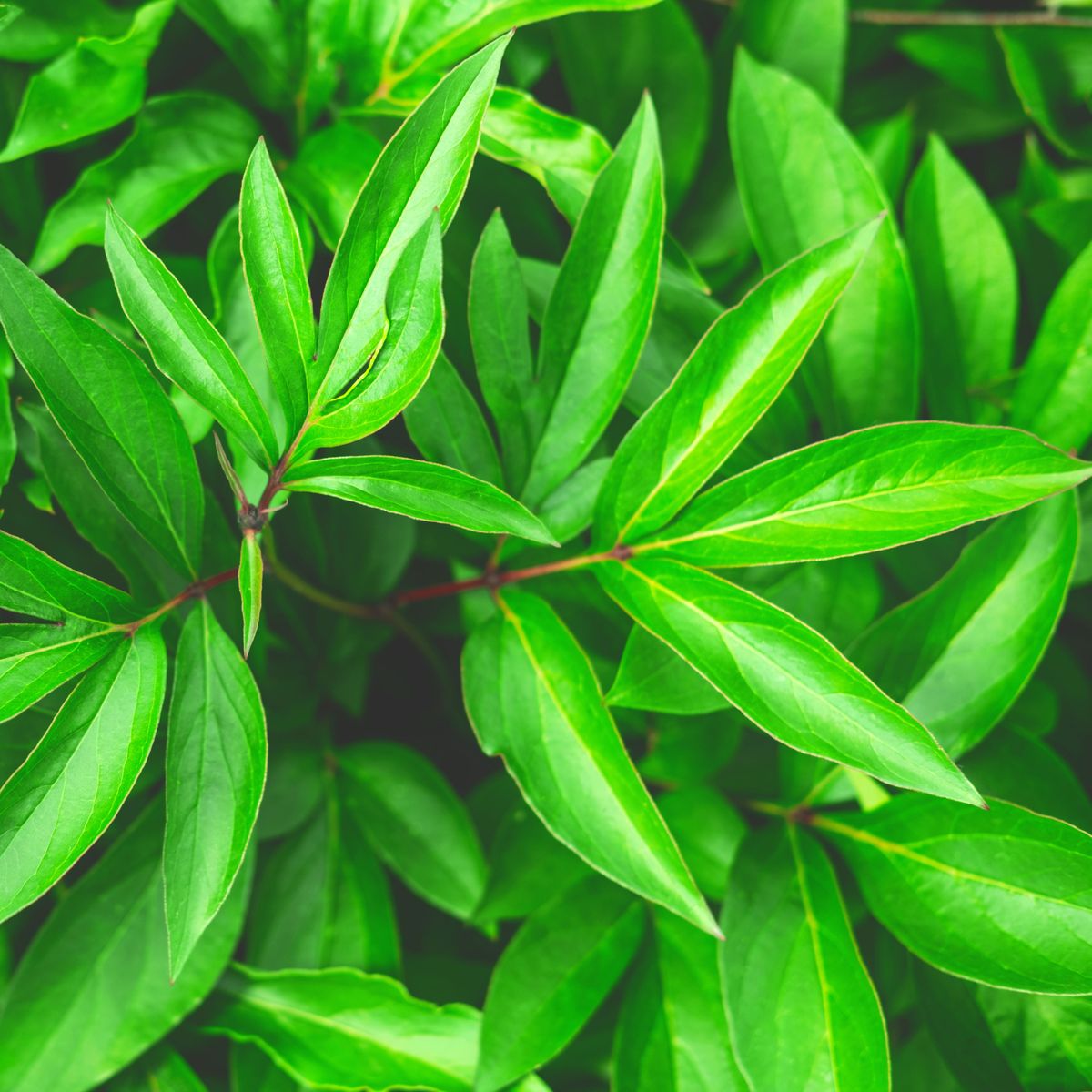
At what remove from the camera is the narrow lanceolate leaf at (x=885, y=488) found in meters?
0.52

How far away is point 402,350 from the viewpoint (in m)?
0.47

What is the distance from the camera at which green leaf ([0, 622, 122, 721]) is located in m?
0.48

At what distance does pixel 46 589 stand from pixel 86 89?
354 mm

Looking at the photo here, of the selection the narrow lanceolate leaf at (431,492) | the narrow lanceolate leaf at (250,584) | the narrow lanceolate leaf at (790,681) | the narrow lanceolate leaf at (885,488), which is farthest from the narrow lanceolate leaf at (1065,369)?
the narrow lanceolate leaf at (250,584)

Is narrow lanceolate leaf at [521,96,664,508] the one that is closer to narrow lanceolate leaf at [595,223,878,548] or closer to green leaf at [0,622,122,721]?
narrow lanceolate leaf at [595,223,878,548]


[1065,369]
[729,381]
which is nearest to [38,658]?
[729,381]

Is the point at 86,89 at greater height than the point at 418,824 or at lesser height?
greater

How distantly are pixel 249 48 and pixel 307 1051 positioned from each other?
26.3 inches

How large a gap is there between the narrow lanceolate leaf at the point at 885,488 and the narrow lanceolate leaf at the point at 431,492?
13cm

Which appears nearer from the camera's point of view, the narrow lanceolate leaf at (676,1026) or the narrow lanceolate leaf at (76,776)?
the narrow lanceolate leaf at (76,776)

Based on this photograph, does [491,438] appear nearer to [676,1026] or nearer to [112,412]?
[112,412]

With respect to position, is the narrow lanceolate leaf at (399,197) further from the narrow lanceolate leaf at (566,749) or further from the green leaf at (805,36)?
the green leaf at (805,36)

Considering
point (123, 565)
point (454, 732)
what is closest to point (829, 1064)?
point (454, 732)

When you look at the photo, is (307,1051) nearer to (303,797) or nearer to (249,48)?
(303,797)
